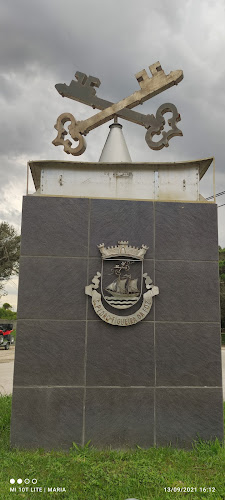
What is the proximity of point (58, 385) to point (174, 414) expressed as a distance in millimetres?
1641

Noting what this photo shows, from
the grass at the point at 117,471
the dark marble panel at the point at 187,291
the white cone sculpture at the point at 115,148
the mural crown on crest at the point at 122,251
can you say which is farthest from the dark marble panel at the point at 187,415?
the white cone sculpture at the point at 115,148

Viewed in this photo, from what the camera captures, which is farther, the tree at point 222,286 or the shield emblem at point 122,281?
the tree at point 222,286

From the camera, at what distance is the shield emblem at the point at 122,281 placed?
562cm

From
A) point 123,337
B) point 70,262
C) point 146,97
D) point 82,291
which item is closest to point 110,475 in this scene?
point 123,337

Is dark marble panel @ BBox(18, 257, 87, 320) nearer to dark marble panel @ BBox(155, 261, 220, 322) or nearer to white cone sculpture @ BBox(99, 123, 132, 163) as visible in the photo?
dark marble panel @ BBox(155, 261, 220, 322)

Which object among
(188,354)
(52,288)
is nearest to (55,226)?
(52,288)

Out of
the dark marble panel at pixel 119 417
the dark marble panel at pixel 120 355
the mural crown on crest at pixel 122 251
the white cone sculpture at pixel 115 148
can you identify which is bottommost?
the dark marble panel at pixel 119 417

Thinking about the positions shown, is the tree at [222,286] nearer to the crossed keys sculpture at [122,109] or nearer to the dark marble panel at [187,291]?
the dark marble panel at [187,291]

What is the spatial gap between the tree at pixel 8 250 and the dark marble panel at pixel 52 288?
2523cm

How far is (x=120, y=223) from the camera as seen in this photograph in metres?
5.89

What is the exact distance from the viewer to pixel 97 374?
5.54m

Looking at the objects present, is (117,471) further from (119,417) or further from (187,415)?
(187,415)

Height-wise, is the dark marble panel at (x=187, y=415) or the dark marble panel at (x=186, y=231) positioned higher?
the dark marble panel at (x=186, y=231)

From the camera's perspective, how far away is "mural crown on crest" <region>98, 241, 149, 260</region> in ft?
18.8
